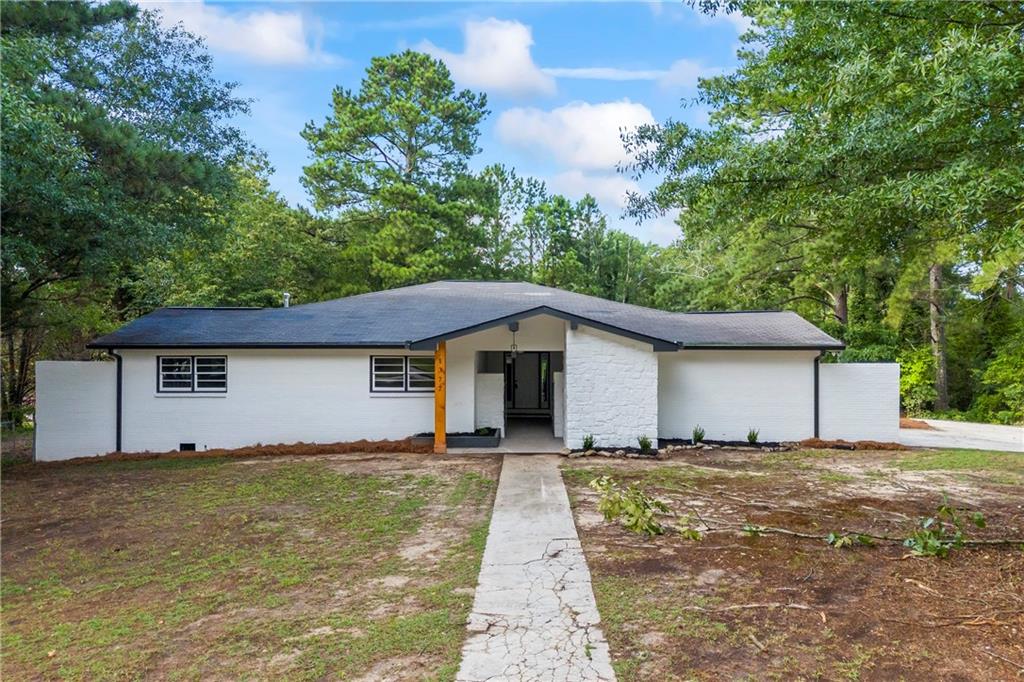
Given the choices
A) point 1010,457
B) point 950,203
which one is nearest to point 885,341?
point 1010,457

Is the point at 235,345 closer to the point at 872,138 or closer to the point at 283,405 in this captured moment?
the point at 283,405

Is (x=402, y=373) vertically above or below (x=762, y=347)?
below

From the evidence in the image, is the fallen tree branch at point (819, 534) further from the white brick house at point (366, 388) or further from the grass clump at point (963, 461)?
the white brick house at point (366, 388)

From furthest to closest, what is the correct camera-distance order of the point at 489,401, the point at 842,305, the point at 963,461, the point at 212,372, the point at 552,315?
1. the point at 842,305
2. the point at 489,401
3. the point at 212,372
4. the point at 552,315
5. the point at 963,461

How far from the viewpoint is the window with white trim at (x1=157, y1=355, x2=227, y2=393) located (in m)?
11.6

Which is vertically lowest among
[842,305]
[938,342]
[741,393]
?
[741,393]

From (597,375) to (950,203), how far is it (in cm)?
693

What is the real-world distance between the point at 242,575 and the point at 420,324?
27.0 ft

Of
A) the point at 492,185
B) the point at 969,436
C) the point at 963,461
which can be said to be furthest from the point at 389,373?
the point at 492,185

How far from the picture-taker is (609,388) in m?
10.7

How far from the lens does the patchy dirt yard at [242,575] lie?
3428 mm

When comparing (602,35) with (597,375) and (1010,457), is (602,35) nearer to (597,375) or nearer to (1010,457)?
(597,375)

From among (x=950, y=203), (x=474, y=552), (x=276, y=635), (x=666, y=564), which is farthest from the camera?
(x=474, y=552)

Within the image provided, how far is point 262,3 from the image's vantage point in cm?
952
